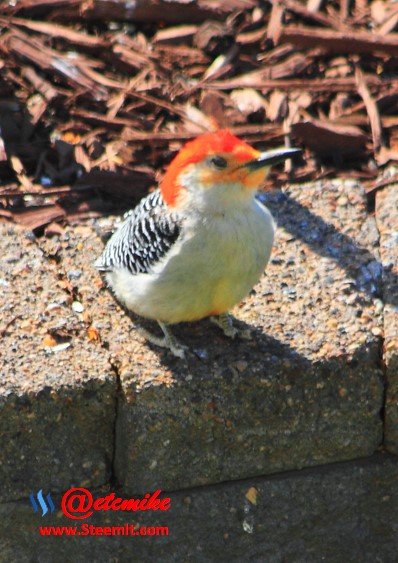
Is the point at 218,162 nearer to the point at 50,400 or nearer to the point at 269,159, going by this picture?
the point at 269,159

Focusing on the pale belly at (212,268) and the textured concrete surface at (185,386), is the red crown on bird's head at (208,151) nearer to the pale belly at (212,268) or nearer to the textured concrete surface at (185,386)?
the pale belly at (212,268)

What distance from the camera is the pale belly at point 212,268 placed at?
14.6ft

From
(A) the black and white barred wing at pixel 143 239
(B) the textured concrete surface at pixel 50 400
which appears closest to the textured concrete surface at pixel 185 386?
(B) the textured concrete surface at pixel 50 400

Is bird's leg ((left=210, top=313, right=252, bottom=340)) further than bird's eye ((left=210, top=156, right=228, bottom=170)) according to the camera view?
Yes

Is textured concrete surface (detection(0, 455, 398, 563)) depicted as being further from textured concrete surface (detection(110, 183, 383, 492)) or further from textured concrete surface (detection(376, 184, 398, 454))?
textured concrete surface (detection(376, 184, 398, 454))

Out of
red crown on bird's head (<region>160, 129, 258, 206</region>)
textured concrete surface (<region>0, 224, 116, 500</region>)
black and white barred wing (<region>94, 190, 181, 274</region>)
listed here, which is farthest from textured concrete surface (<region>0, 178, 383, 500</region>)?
red crown on bird's head (<region>160, 129, 258, 206</region>)

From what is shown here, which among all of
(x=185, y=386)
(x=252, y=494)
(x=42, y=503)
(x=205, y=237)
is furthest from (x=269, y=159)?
(x=42, y=503)

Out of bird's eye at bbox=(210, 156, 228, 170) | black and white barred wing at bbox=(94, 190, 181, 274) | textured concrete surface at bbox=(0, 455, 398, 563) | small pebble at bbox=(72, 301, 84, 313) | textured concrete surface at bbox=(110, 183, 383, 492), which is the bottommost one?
textured concrete surface at bbox=(0, 455, 398, 563)

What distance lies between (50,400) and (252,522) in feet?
3.58

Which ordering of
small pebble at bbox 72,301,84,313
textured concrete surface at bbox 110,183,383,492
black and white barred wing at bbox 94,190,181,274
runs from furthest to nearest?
1. small pebble at bbox 72,301,84,313
2. black and white barred wing at bbox 94,190,181,274
3. textured concrete surface at bbox 110,183,383,492

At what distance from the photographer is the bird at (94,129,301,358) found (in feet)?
14.6

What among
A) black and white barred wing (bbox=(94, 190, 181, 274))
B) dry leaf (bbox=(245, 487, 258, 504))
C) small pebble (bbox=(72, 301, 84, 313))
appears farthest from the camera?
small pebble (bbox=(72, 301, 84, 313))

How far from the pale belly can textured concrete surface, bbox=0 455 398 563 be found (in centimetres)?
80

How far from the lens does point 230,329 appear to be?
15.4 feet
